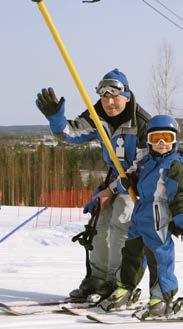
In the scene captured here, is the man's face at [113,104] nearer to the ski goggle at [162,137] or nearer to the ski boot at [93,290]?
the ski goggle at [162,137]

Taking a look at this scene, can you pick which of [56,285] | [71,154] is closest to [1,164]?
[71,154]

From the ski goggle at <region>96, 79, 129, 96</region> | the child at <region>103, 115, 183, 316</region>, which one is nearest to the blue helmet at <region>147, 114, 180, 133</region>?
the child at <region>103, 115, 183, 316</region>

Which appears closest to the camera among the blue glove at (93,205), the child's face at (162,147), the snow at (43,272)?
the snow at (43,272)

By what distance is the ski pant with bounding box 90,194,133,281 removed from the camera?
170 inches

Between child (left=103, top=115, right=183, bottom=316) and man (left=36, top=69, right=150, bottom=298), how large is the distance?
36cm

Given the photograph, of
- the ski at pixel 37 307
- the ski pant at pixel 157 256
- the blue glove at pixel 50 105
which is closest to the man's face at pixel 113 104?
the blue glove at pixel 50 105

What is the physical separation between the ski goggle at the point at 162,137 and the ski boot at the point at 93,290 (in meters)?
1.07

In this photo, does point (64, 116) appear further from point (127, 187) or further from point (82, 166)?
point (82, 166)

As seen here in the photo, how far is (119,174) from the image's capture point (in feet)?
13.7

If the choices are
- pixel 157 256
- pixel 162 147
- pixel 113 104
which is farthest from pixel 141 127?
pixel 157 256

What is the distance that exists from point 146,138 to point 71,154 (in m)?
21.1

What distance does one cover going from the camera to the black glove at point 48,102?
4238mm

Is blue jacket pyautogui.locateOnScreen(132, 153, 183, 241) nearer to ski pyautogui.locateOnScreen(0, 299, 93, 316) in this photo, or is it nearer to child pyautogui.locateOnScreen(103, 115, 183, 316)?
child pyautogui.locateOnScreen(103, 115, 183, 316)

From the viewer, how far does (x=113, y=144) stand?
4355 millimetres
